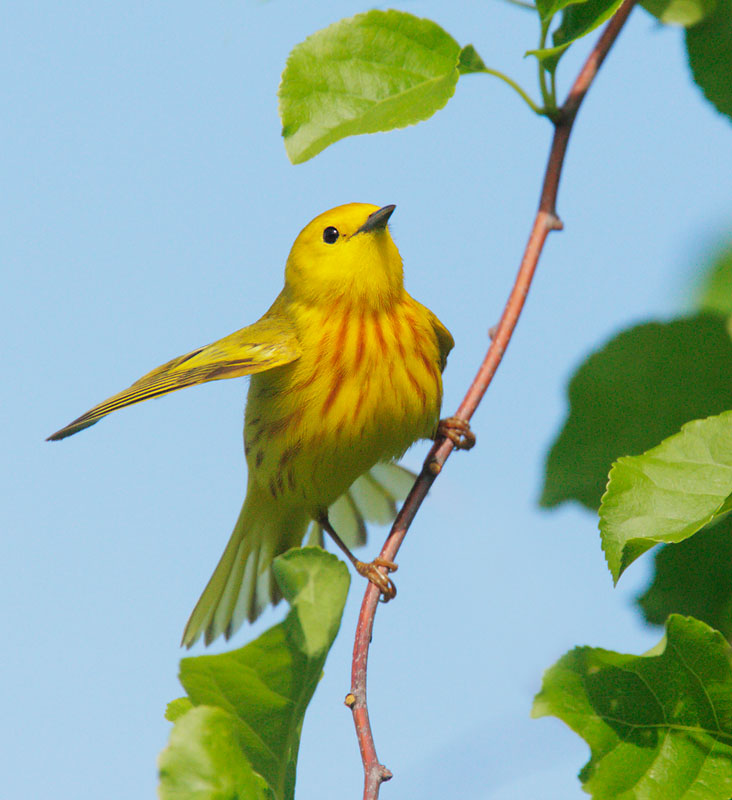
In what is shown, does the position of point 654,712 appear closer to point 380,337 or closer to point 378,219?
point 380,337

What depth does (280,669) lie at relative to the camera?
1.46 metres

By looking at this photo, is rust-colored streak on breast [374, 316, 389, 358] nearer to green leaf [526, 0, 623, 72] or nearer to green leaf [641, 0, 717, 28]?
green leaf [526, 0, 623, 72]

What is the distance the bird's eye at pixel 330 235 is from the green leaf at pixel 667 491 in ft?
5.93

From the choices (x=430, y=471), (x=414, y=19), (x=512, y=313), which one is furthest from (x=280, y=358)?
(x=414, y=19)

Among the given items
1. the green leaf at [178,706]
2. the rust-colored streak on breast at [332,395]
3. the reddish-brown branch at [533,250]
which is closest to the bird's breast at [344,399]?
the rust-colored streak on breast at [332,395]

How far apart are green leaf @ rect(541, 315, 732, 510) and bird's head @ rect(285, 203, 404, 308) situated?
1004mm

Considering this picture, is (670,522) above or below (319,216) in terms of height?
below

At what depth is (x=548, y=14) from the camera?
80.4 inches

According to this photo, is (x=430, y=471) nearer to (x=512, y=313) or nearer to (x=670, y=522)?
(x=512, y=313)

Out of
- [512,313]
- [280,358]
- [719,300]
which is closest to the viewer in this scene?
[512,313]

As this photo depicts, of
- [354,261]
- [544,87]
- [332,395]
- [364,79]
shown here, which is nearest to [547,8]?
[544,87]

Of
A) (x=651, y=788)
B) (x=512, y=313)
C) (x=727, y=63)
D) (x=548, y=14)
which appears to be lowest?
(x=651, y=788)

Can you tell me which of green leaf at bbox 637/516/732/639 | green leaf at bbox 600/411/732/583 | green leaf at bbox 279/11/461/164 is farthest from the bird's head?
green leaf at bbox 600/411/732/583

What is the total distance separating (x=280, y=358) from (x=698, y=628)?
172 centimetres
